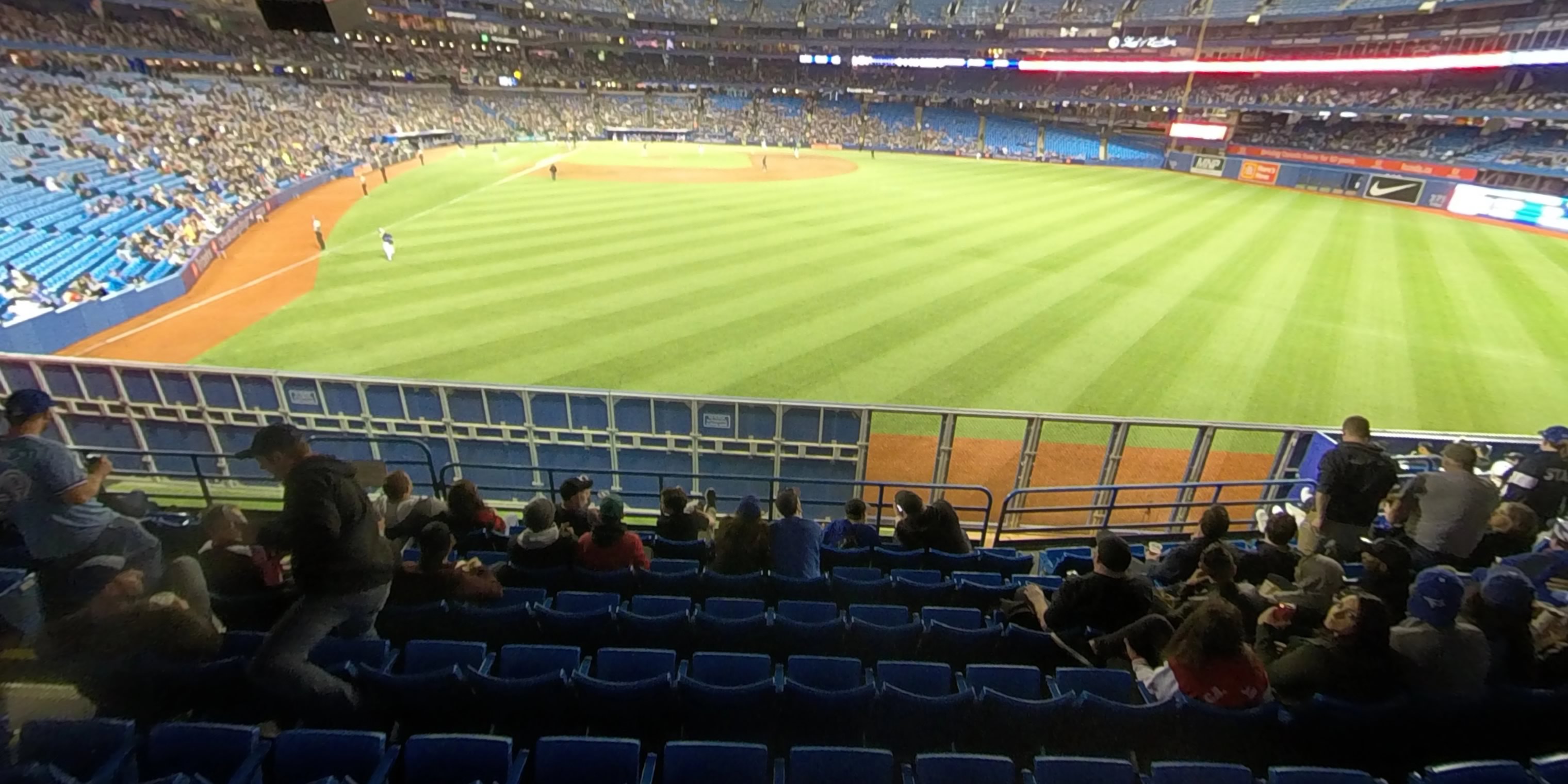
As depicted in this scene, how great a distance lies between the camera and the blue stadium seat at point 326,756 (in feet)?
12.2

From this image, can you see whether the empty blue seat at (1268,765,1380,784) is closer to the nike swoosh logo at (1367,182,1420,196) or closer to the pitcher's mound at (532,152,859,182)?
the pitcher's mound at (532,152,859,182)

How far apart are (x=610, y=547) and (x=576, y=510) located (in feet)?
2.64

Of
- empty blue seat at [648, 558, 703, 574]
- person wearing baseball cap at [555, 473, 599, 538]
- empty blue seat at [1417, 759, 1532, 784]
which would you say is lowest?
empty blue seat at [648, 558, 703, 574]

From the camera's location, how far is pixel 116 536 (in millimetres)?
4961

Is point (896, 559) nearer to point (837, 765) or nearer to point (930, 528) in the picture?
point (930, 528)

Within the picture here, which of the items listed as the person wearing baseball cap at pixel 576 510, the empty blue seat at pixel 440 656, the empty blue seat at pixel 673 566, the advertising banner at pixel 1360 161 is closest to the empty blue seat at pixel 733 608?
the empty blue seat at pixel 673 566

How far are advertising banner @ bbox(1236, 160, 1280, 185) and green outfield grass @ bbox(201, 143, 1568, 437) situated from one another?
1342 centimetres

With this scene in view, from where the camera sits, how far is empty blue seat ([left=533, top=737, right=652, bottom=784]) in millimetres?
3771

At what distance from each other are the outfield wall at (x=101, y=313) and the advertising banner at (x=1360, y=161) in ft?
178

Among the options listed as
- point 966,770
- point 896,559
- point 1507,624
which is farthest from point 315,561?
point 1507,624

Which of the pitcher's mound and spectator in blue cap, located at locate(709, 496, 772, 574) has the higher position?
spectator in blue cap, located at locate(709, 496, 772, 574)

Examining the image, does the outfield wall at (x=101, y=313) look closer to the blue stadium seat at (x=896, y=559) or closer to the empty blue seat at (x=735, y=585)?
the empty blue seat at (x=735, y=585)

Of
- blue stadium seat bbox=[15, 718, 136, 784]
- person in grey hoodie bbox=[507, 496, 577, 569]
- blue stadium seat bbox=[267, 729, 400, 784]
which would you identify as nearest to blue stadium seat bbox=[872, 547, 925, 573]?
person in grey hoodie bbox=[507, 496, 577, 569]

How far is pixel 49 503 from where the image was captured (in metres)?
4.76
